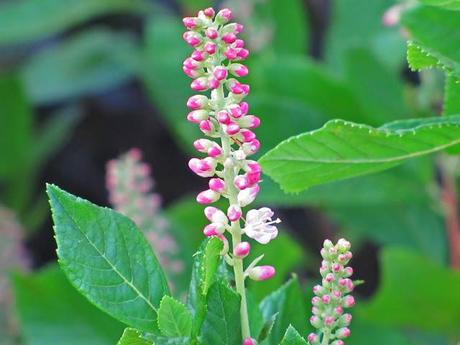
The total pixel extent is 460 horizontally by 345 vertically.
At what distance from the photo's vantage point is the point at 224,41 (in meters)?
1.01

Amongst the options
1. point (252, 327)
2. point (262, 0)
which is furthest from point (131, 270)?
point (262, 0)

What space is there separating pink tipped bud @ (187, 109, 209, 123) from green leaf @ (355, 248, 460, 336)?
1.38m

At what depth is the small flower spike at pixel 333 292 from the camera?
1.00m

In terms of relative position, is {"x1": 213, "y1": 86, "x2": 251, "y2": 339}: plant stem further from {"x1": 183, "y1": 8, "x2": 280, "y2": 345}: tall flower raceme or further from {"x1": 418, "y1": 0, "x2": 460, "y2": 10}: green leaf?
{"x1": 418, "y1": 0, "x2": 460, "y2": 10}: green leaf

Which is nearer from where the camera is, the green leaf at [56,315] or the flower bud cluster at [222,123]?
the flower bud cluster at [222,123]

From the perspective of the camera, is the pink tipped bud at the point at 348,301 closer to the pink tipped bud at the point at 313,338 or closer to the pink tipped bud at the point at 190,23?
the pink tipped bud at the point at 313,338

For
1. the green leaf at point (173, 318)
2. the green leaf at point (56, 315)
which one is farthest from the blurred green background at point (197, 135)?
the green leaf at point (173, 318)

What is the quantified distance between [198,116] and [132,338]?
222 mm

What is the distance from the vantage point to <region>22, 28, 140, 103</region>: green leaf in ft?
11.9

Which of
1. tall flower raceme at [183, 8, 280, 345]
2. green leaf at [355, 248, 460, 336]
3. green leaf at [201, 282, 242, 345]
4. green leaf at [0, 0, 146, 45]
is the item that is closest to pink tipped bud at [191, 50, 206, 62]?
tall flower raceme at [183, 8, 280, 345]

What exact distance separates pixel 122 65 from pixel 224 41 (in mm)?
2688

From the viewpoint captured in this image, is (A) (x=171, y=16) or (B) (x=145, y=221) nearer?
(B) (x=145, y=221)

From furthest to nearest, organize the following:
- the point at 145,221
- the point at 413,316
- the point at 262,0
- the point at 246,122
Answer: the point at 262,0 < the point at 413,316 < the point at 145,221 < the point at 246,122

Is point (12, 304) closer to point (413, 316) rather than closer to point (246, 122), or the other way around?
point (413, 316)
